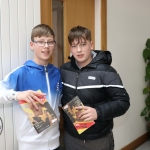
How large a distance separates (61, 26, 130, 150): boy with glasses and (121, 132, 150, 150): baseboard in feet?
4.54

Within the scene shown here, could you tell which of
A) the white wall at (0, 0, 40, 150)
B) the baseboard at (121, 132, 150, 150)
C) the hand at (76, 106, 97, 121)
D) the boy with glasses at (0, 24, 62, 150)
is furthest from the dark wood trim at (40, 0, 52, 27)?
the baseboard at (121, 132, 150, 150)

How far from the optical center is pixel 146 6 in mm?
2877

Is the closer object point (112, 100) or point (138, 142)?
point (112, 100)

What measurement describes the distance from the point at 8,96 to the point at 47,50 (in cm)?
37

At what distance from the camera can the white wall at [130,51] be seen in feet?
7.61

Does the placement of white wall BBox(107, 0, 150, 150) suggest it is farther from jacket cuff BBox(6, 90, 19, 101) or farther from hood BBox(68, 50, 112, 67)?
jacket cuff BBox(6, 90, 19, 101)

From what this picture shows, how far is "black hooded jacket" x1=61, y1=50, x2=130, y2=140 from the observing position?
1.29 meters

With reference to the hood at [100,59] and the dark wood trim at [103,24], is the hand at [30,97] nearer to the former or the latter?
the hood at [100,59]

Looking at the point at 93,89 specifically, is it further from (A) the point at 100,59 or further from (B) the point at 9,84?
(B) the point at 9,84

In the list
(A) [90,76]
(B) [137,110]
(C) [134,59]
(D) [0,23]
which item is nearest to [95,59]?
(A) [90,76]

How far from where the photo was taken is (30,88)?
1254 millimetres

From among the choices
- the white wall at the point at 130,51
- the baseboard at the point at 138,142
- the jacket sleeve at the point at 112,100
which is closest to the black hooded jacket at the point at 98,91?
the jacket sleeve at the point at 112,100

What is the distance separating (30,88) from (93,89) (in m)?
0.42

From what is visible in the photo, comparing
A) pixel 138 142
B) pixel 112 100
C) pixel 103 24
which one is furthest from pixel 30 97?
pixel 138 142
